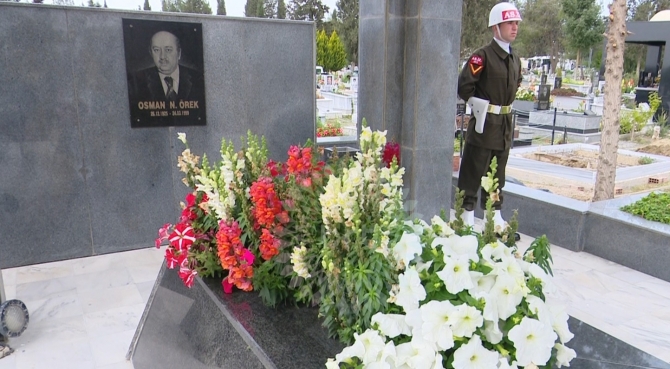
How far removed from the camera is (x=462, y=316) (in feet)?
4.05

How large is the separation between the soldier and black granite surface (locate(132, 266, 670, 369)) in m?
2.29

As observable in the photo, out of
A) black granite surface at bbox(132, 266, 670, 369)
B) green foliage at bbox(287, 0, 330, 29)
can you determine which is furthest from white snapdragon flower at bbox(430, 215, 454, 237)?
green foliage at bbox(287, 0, 330, 29)

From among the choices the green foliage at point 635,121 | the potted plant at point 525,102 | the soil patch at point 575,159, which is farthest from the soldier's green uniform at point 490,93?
the potted plant at point 525,102

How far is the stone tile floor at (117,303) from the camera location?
2.79m

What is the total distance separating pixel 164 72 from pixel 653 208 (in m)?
4.00

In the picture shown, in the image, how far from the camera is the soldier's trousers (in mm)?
4273

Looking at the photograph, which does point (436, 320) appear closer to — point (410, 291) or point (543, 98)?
point (410, 291)

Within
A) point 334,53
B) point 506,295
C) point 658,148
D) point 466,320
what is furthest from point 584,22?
point 466,320

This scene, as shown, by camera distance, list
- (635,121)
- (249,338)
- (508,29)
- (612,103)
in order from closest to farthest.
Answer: (249,338) → (508,29) → (612,103) → (635,121)

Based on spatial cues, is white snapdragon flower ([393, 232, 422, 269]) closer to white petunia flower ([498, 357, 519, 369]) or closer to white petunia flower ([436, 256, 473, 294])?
white petunia flower ([436, 256, 473, 294])

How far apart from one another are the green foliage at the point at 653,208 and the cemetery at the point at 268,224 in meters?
0.09

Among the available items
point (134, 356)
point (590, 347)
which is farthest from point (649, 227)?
point (134, 356)

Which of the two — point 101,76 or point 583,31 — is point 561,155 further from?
point 583,31

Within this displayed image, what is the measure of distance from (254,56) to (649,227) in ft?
11.1
